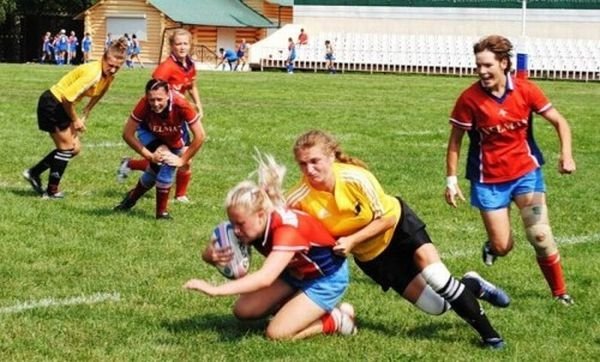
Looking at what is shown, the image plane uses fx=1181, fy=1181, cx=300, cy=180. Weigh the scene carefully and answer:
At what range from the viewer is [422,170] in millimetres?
14891

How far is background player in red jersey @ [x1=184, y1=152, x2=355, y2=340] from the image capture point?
6.15 meters

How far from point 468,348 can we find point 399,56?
166ft

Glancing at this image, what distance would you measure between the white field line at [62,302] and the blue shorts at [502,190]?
248 centimetres

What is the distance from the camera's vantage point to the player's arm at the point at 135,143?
34.0 feet

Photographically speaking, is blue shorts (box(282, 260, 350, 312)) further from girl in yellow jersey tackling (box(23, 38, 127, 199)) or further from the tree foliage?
the tree foliage

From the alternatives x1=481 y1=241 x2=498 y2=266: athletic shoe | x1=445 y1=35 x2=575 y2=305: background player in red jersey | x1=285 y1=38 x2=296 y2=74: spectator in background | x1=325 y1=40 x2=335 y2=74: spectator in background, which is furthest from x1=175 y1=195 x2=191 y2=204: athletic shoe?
x1=325 y1=40 x2=335 y2=74: spectator in background

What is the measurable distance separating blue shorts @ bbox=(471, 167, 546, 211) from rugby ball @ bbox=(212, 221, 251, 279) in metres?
Result: 2.07

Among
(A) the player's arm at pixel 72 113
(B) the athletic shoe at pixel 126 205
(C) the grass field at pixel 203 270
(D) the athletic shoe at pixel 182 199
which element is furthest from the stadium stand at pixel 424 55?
(B) the athletic shoe at pixel 126 205

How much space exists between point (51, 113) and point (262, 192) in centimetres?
606

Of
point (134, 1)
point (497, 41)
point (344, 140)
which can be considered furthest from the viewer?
point (134, 1)

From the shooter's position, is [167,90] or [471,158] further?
[167,90]

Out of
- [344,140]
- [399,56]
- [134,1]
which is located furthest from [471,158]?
[134,1]

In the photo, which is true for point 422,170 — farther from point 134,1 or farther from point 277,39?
point 134,1

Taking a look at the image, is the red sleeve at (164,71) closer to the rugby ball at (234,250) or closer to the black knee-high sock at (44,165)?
the black knee-high sock at (44,165)
